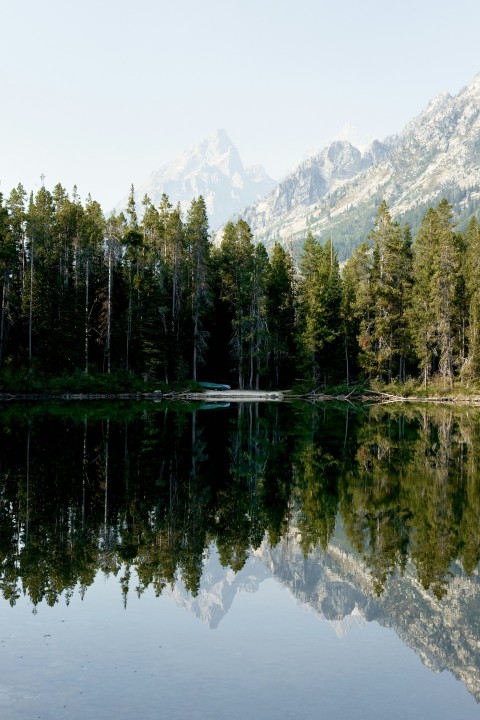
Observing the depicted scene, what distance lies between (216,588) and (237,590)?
963 mm

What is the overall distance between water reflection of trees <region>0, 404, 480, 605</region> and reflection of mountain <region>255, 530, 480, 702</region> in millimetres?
310

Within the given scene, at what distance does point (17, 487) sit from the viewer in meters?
18.9

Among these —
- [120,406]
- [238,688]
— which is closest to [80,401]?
[120,406]

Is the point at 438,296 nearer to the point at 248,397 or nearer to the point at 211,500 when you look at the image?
the point at 248,397

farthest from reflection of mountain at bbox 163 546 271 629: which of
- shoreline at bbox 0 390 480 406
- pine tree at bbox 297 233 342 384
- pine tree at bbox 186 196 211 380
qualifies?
pine tree at bbox 297 233 342 384

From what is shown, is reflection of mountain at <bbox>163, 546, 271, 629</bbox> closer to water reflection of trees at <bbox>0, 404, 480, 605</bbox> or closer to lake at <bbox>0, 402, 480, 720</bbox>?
lake at <bbox>0, 402, 480, 720</bbox>

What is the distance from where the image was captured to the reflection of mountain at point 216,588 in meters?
10.7

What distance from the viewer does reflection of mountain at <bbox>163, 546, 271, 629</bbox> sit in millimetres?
10711

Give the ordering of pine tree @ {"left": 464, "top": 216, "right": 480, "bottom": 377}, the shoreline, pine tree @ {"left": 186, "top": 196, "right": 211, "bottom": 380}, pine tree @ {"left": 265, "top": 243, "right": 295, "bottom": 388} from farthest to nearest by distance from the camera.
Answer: pine tree @ {"left": 265, "top": 243, "right": 295, "bottom": 388}, pine tree @ {"left": 186, "top": 196, "right": 211, "bottom": 380}, pine tree @ {"left": 464, "top": 216, "right": 480, "bottom": 377}, the shoreline

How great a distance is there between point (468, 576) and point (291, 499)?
23.4 feet

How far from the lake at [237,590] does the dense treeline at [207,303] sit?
42.3 meters

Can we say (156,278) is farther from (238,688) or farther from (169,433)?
(238,688)

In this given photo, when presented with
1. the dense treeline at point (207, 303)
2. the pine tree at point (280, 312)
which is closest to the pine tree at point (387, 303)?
the dense treeline at point (207, 303)

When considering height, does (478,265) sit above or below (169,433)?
above
